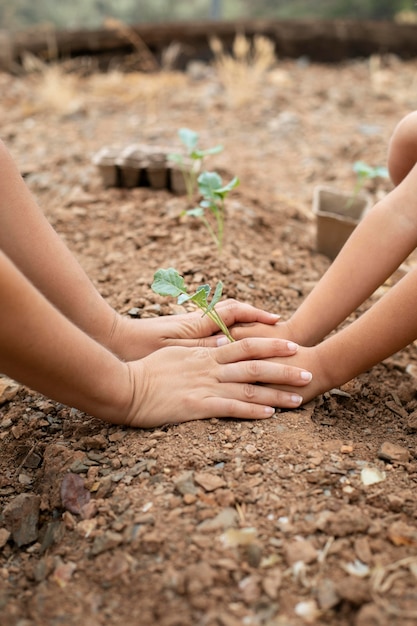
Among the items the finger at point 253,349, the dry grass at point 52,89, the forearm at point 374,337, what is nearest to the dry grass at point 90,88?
the dry grass at point 52,89

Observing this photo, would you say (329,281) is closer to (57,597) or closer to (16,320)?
(16,320)

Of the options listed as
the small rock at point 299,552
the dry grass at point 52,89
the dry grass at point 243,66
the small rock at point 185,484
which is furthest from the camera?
the dry grass at point 243,66

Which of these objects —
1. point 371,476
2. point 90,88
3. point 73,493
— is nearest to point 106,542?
point 73,493

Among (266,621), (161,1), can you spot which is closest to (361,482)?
(266,621)

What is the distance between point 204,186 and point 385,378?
2.45ft

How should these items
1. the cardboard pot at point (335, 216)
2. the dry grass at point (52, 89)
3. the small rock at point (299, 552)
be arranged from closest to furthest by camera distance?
the small rock at point (299, 552)
the cardboard pot at point (335, 216)
the dry grass at point (52, 89)

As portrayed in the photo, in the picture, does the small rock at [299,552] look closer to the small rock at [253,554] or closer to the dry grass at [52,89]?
the small rock at [253,554]

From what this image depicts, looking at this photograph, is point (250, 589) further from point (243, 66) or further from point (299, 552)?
point (243, 66)

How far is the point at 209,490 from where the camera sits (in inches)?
45.1

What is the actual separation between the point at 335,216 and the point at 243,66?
9.89ft

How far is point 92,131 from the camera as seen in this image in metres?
3.62

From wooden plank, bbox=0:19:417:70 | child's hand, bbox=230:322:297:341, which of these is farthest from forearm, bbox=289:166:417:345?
wooden plank, bbox=0:19:417:70

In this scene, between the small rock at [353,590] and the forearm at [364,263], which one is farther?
the forearm at [364,263]

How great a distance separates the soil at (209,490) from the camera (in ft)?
3.10
